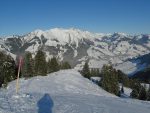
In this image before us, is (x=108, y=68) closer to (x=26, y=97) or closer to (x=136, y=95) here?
(x=136, y=95)

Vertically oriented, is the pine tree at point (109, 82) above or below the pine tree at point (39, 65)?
below

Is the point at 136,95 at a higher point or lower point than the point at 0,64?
lower

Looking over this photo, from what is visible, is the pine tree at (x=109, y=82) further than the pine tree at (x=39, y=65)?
No

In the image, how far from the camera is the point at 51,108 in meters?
25.8

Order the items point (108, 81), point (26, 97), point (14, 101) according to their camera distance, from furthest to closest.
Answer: point (108, 81)
point (26, 97)
point (14, 101)

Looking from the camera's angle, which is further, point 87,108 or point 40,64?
point 40,64

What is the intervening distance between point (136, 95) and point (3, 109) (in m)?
93.2

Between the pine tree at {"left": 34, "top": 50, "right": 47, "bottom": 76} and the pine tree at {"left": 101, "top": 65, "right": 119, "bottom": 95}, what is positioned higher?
the pine tree at {"left": 34, "top": 50, "right": 47, "bottom": 76}

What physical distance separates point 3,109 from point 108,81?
3164 inches

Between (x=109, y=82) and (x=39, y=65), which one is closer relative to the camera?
(x=109, y=82)

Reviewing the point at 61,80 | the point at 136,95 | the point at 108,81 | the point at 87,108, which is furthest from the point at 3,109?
the point at 136,95

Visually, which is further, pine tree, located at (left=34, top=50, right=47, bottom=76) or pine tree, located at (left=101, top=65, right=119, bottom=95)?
pine tree, located at (left=34, top=50, right=47, bottom=76)

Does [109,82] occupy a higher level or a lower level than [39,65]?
lower

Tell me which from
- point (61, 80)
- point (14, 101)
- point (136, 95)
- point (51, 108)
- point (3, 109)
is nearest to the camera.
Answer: point (3, 109)
